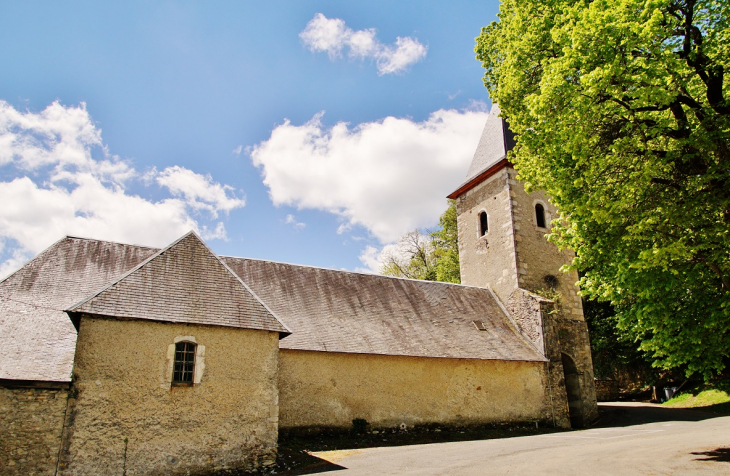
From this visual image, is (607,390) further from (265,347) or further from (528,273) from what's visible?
(265,347)

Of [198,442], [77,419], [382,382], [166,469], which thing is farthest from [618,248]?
[77,419]

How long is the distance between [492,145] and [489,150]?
26cm

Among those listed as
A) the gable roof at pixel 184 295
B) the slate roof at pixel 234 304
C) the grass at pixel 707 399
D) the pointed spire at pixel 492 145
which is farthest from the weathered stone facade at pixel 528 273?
the gable roof at pixel 184 295

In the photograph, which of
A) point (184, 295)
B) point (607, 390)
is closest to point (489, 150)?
point (607, 390)

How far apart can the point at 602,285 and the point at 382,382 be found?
6988mm

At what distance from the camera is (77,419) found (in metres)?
8.62

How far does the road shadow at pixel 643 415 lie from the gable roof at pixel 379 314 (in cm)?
347

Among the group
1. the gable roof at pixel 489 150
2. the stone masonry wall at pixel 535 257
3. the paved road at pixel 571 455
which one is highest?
the gable roof at pixel 489 150

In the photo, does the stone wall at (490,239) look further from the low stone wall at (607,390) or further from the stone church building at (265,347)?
the low stone wall at (607,390)

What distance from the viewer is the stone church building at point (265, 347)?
8.85 m

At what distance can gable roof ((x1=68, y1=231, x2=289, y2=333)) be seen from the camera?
380 inches

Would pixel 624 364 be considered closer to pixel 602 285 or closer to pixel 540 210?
pixel 540 210

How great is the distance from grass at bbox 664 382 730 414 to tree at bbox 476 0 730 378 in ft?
40.7

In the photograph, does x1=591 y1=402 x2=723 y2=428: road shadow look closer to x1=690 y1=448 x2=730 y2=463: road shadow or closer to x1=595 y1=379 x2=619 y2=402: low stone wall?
x1=595 y1=379 x2=619 y2=402: low stone wall
